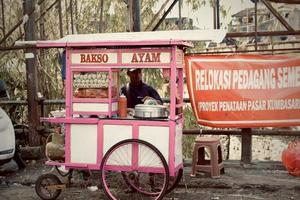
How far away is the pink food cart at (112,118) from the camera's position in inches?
231

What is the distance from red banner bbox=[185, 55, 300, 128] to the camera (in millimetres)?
7809

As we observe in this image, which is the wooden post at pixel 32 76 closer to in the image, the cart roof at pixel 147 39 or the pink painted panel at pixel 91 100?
the cart roof at pixel 147 39

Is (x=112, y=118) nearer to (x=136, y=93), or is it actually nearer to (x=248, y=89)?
(x=136, y=93)

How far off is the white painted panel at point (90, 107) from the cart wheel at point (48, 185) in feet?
3.36

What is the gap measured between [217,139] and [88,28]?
7.42 metres

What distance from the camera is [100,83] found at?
244 inches

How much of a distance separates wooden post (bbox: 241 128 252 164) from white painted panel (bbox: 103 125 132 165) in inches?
117

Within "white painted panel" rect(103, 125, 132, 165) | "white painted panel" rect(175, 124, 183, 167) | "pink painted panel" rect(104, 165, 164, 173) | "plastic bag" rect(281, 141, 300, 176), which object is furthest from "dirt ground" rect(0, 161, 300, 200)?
"white painted panel" rect(103, 125, 132, 165)

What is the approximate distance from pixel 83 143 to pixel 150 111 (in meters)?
1.04

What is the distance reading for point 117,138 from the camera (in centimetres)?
607

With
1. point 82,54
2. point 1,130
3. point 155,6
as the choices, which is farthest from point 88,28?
point 82,54

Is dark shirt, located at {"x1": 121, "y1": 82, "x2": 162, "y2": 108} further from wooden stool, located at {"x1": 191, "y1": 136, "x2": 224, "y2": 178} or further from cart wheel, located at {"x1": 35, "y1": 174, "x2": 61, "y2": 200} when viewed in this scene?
cart wheel, located at {"x1": 35, "y1": 174, "x2": 61, "y2": 200}

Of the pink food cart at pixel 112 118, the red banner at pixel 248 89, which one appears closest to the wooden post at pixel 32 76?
the pink food cart at pixel 112 118

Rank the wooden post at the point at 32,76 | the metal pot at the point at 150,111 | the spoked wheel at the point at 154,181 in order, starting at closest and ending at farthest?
the metal pot at the point at 150,111 → the spoked wheel at the point at 154,181 → the wooden post at the point at 32,76
